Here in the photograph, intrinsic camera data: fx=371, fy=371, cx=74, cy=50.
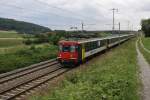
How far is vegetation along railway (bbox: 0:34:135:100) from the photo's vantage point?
70.1 ft

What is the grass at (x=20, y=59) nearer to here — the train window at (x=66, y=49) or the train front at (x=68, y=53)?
the train front at (x=68, y=53)

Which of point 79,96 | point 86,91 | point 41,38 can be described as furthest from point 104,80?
point 41,38

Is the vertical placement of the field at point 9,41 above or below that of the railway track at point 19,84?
above

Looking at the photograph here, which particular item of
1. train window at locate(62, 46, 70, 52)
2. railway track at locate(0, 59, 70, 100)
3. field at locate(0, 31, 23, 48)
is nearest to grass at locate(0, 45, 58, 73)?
railway track at locate(0, 59, 70, 100)

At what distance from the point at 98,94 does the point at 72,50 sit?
78.0 feet

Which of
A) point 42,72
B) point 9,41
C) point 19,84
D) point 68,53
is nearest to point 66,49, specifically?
point 68,53

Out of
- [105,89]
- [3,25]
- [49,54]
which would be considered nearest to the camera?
[105,89]

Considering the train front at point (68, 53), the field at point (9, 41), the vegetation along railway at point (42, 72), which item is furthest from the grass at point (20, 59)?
the field at point (9, 41)

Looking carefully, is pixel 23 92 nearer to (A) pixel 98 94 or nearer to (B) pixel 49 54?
(A) pixel 98 94

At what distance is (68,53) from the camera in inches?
1378

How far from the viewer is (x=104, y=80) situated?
14.3m

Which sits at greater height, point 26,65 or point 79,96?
point 79,96

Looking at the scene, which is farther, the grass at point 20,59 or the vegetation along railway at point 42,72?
the grass at point 20,59

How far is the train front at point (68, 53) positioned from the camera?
34594 mm
